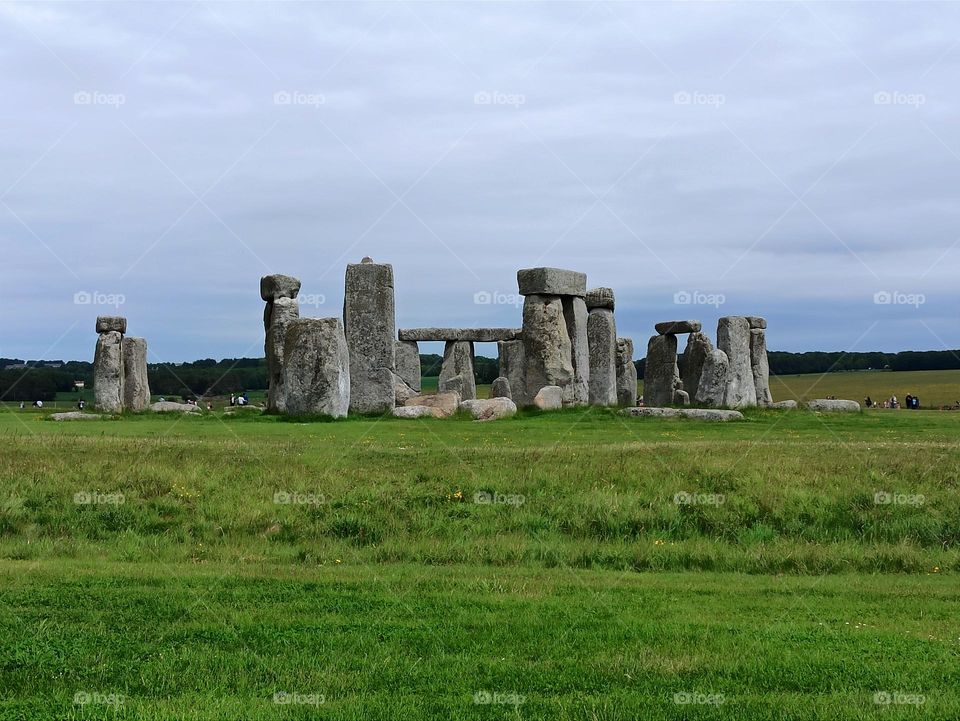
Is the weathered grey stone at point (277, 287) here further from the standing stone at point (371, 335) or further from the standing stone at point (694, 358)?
the standing stone at point (694, 358)

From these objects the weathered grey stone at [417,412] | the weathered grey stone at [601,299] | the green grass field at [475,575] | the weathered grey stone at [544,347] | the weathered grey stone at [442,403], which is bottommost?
the green grass field at [475,575]

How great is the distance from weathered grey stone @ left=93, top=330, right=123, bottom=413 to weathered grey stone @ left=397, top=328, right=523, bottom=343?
43.2 ft

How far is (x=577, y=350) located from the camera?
Result: 30.0m

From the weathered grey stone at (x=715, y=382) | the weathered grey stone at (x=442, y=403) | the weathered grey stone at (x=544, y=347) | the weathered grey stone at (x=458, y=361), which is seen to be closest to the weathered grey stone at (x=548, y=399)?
the weathered grey stone at (x=544, y=347)

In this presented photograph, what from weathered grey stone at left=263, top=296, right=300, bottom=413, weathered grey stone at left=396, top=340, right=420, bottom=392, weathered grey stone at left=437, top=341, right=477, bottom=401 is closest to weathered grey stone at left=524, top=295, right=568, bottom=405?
weathered grey stone at left=263, top=296, right=300, bottom=413

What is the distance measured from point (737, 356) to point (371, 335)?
13.1 m

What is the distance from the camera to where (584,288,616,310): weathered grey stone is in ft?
114

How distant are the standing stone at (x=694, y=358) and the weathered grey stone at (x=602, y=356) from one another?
2733 millimetres

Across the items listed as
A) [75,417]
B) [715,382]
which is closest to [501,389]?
[715,382]

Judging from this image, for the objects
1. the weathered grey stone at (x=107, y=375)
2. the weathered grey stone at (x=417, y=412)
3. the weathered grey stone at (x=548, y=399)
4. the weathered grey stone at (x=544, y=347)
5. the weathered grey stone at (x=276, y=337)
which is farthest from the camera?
the weathered grey stone at (x=107, y=375)

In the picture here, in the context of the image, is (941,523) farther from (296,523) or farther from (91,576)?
(91,576)

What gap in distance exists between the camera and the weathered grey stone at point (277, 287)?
29.1 metres

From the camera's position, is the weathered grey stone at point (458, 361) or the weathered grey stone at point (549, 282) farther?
the weathered grey stone at point (458, 361)

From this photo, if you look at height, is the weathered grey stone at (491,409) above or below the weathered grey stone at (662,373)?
below
